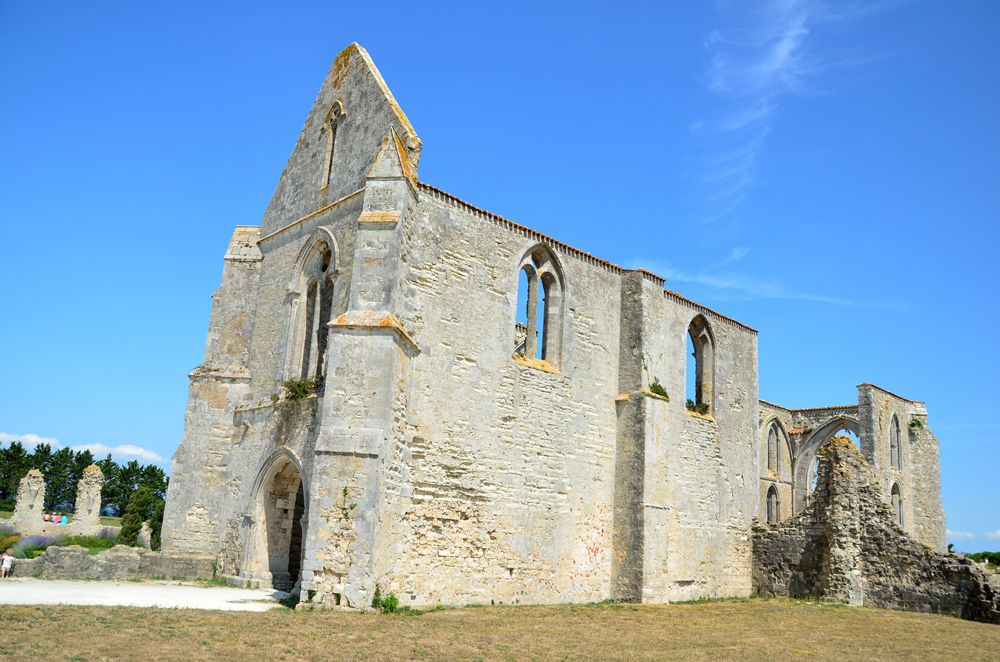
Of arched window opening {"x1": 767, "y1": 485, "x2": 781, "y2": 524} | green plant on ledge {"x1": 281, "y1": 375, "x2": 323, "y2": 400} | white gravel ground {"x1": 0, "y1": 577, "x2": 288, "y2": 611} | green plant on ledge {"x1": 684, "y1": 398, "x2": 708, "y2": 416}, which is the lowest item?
A: white gravel ground {"x1": 0, "y1": 577, "x2": 288, "y2": 611}

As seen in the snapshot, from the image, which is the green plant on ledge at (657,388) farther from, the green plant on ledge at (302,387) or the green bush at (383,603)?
Answer: the green bush at (383,603)

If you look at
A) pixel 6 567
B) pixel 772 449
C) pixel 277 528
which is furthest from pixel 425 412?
pixel 772 449

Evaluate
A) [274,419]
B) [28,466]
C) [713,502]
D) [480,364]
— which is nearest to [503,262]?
[480,364]

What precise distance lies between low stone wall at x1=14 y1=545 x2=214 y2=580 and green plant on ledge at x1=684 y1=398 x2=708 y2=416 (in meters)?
11.4

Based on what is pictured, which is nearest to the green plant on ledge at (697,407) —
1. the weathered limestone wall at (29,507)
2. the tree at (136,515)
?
the tree at (136,515)

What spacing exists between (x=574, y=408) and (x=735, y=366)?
629 centimetres

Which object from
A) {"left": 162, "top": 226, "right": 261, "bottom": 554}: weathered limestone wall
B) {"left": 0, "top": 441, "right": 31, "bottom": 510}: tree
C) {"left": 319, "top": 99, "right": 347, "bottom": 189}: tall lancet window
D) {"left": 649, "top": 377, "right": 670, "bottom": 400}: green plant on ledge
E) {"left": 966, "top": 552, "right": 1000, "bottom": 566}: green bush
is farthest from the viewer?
{"left": 0, "top": 441, "right": 31, "bottom": 510}: tree

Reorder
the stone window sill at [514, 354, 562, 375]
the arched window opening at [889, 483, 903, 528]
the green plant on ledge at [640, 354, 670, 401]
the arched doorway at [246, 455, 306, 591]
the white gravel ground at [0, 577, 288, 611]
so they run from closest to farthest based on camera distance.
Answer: the white gravel ground at [0, 577, 288, 611] → the arched doorway at [246, 455, 306, 591] → the stone window sill at [514, 354, 562, 375] → the green plant on ledge at [640, 354, 670, 401] → the arched window opening at [889, 483, 903, 528]

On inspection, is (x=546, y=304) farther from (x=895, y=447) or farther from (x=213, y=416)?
(x=895, y=447)

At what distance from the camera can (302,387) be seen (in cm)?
1407

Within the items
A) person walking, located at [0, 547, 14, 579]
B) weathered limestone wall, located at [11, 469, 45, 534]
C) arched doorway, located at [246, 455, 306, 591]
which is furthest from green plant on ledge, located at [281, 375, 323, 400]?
weathered limestone wall, located at [11, 469, 45, 534]

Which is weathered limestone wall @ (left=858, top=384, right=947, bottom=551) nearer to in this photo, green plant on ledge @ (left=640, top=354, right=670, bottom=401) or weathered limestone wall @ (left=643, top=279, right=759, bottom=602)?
weathered limestone wall @ (left=643, top=279, right=759, bottom=602)

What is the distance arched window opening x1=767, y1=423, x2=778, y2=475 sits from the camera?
29.1 m

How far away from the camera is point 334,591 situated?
11531mm
